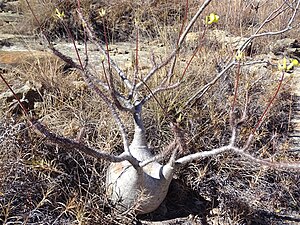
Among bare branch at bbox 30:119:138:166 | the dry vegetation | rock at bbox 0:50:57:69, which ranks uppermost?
bare branch at bbox 30:119:138:166

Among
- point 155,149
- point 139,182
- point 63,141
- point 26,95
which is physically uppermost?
point 63,141

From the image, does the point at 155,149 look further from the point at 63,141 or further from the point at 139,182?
the point at 63,141

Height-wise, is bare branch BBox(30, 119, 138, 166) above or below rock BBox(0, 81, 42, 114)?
above

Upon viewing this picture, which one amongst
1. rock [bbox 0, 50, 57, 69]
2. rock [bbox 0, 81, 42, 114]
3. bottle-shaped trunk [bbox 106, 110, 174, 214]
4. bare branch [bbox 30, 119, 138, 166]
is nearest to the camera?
bare branch [bbox 30, 119, 138, 166]

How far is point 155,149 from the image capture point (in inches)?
94.4

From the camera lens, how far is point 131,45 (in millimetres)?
4348

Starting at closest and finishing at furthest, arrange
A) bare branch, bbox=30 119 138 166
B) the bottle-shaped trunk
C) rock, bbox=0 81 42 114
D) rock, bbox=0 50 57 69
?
bare branch, bbox=30 119 138 166 < the bottle-shaped trunk < rock, bbox=0 81 42 114 < rock, bbox=0 50 57 69

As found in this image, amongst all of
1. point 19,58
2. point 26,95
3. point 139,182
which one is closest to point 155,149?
point 139,182

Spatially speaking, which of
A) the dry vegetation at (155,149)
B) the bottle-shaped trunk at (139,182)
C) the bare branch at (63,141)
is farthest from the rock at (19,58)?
the bare branch at (63,141)

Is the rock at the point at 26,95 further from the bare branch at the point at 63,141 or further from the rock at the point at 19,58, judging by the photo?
the bare branch at the point at 63,141

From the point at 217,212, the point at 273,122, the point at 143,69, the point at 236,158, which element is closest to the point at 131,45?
the point at 143,69

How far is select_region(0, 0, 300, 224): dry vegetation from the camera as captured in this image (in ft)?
6.08

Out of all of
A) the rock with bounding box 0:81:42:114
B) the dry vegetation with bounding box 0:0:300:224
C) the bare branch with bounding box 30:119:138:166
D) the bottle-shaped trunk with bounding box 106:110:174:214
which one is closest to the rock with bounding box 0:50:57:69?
the dry vegetation with bounding box 0:0:300:224

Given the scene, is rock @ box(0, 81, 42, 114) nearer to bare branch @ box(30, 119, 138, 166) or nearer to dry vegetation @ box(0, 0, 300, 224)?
dry vegetation @ box(0, 0, 300, 224)
